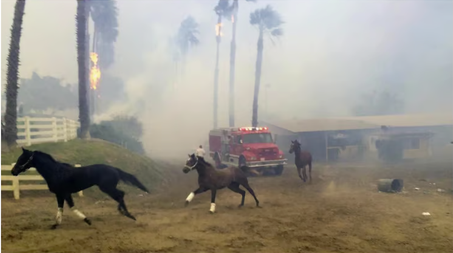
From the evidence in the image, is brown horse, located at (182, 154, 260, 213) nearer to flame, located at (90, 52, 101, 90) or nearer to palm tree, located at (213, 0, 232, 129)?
palm tree, located at (213, 0, 232, 129)

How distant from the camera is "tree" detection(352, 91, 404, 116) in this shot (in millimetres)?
12977

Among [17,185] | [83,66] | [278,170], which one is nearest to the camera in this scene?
[17,185]

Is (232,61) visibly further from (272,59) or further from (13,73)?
(13,73)

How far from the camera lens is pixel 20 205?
7.82m

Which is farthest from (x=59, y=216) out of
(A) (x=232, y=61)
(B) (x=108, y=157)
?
(A) (x=232, y=61)

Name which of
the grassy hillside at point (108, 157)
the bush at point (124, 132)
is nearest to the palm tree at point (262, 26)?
the bush at point (124, 132)

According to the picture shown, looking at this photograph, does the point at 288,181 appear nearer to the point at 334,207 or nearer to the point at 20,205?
the point at 334,207

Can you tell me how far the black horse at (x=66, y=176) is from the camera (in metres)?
6.67

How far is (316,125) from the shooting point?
511 inches

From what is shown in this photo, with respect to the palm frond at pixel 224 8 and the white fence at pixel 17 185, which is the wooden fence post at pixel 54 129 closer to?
the white fence at pixel 17 185

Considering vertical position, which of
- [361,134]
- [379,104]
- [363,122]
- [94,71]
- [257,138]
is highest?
[94,71]

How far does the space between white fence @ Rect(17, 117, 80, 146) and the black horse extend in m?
1.96

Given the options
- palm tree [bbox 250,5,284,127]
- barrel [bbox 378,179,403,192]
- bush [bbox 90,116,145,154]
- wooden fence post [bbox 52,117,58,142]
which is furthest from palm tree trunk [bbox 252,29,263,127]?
wooden fence post [bbox 52,117,58,142]

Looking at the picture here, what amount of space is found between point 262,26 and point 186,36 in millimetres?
2665
